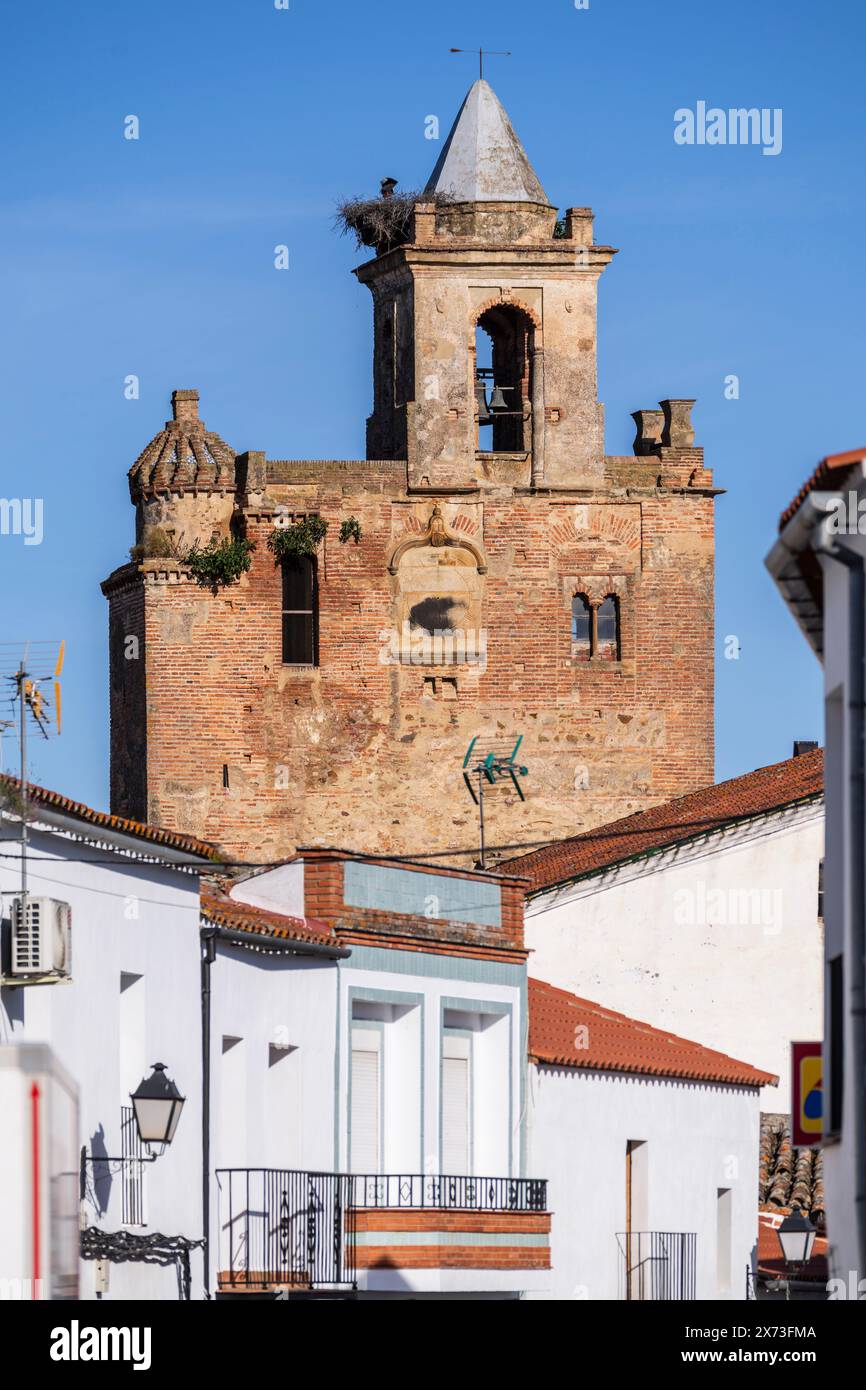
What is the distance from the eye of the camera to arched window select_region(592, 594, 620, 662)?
54906 millimetres

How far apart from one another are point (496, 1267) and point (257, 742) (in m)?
24.1

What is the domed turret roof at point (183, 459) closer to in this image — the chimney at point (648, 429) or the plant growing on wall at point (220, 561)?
the plant growing on wall at point (220, 561)

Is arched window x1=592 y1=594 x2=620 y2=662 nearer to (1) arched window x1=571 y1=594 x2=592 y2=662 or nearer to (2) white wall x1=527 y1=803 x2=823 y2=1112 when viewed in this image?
(1) arched window x1=571 y1=594 x2=592 y2=662

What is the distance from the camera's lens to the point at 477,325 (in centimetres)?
5569

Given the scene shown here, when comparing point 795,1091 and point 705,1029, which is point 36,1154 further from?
point 705,1029

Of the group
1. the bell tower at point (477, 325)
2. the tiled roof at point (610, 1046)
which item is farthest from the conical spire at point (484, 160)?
the tiled roof at point (610, 1046)

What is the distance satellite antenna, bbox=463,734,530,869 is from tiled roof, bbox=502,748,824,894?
66.4 inches

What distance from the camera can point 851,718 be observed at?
1780 cm

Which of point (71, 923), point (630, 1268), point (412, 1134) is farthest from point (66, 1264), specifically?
point (630, 1268)

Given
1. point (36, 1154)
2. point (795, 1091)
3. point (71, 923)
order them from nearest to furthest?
point (36, 1154)
point (795, 1091)
point (71, 923)

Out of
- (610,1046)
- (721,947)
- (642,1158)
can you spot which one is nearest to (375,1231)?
(642,1158)

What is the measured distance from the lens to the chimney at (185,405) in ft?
183

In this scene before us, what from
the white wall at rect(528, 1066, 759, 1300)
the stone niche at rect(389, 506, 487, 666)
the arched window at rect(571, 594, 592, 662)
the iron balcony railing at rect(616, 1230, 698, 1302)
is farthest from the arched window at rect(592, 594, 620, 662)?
the iron balcony railing at rect(616, 1230, 698, 1302)

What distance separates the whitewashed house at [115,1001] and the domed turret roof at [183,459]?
27.8 meters
